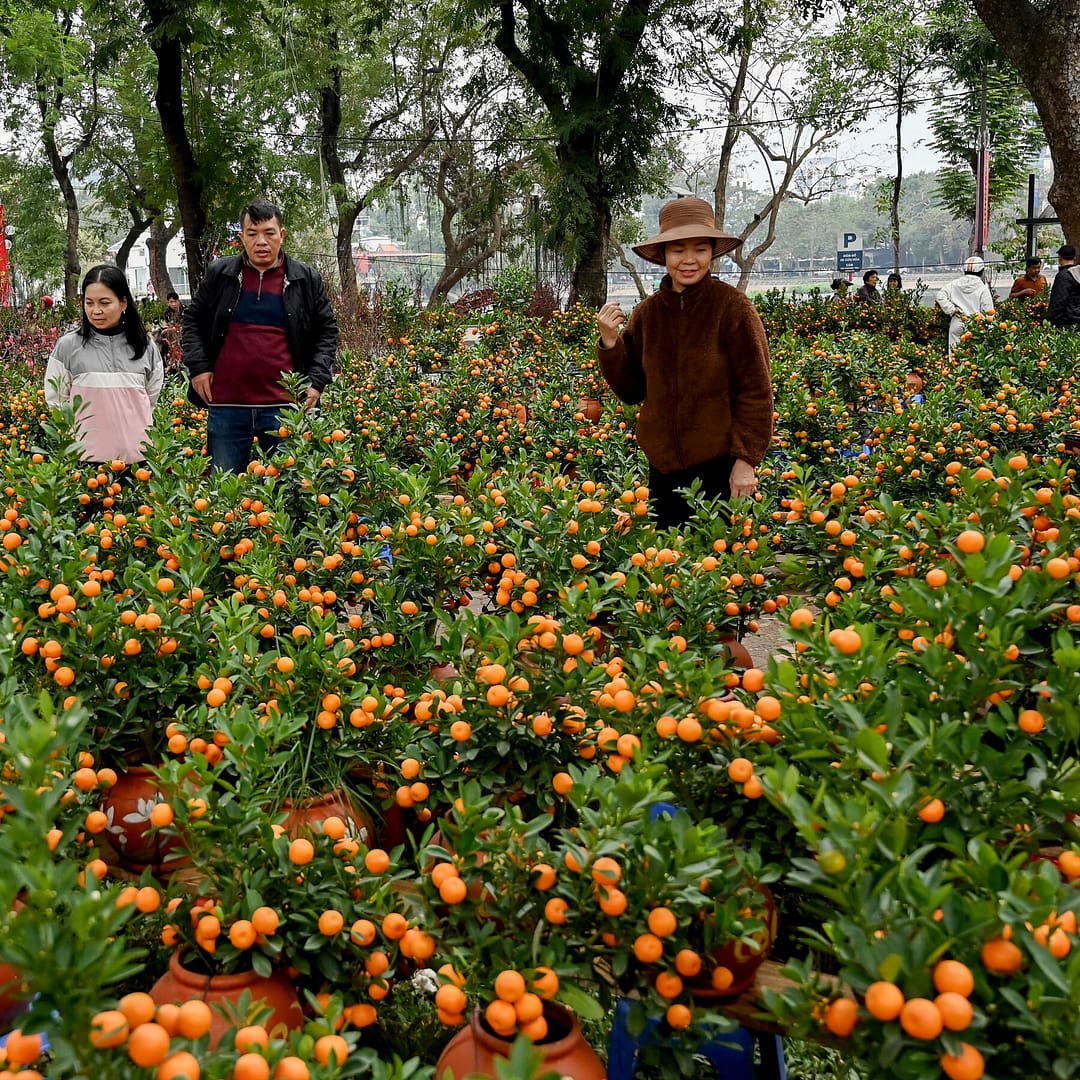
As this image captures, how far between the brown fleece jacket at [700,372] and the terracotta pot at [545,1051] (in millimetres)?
2268

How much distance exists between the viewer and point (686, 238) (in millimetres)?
3277

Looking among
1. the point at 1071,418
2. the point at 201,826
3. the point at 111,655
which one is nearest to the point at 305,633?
the point at 111,655

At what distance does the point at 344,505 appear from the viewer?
3.55 meters

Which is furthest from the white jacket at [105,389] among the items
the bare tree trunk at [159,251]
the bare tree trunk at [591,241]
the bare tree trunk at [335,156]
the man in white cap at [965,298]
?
the bare tree trunk at [159,251]

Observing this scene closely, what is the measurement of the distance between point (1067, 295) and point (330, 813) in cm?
893

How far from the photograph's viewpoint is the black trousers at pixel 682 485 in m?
3.62

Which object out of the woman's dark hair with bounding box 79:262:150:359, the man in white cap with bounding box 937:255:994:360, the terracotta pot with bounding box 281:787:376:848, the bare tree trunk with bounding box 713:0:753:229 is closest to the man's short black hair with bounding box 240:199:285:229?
the woman's dark hair with bounding box 79:262:150:359

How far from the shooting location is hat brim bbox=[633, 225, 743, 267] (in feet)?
10.7

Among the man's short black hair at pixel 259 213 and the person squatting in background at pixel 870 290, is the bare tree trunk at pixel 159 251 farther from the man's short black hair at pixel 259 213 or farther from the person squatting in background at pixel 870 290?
the man's short black hair at pixel 259 213

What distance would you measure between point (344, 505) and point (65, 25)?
22647mm

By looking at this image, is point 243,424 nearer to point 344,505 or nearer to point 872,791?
point 344,505

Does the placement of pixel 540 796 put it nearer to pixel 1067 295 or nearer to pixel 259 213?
pixel 259 213

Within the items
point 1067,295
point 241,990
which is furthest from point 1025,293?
point 241,990

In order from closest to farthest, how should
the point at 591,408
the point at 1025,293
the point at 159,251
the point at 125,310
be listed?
the point at 125,310 → the point at 591,408 → the point at 1025,293 → the point at 159,251
